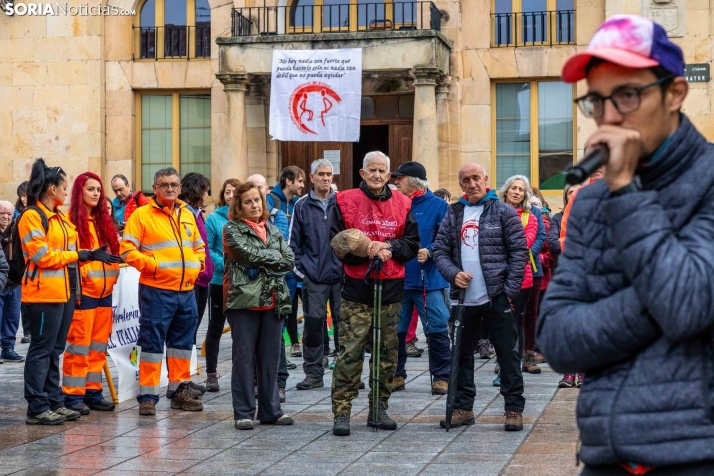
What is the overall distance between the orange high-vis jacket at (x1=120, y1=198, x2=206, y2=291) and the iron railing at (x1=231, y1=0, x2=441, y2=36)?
1479cm

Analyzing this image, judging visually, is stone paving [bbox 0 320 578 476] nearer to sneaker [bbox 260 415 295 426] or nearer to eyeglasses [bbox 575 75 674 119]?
sneaker [bbox 260 415 295 426]

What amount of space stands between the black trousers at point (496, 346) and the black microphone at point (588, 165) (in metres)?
6.09

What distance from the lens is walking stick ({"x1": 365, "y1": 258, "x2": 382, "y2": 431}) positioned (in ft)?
27.1

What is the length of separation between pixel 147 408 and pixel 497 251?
322 cm

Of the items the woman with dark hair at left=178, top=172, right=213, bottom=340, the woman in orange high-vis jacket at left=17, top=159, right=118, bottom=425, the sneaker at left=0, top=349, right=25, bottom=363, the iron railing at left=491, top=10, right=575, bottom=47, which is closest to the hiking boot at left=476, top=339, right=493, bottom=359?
the woman with dark hair at left=178, top=172, right=213, bottom=340

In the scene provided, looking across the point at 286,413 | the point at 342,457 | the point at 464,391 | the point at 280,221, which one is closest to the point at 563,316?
the point at 342,457

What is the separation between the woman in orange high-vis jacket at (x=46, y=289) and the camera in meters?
8.68

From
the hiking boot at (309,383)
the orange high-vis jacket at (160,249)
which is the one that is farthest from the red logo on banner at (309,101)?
the orange high-vis jacket at (160,249)

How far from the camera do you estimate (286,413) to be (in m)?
9.14

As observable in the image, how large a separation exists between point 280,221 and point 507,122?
13.8m

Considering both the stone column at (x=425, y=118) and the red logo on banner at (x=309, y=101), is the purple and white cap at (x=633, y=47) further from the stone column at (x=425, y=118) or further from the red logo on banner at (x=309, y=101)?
the stone column at (x=425, y=118)

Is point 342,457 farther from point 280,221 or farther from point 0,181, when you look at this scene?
point 0,181

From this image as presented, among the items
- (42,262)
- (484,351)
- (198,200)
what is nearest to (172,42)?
(484,351)

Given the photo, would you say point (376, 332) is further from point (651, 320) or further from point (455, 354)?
point (651, 320)
